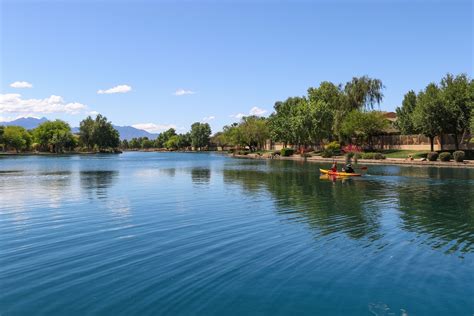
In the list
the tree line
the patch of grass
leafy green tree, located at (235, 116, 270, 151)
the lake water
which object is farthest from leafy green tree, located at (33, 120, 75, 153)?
the lake water

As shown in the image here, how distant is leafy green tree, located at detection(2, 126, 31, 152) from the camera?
149 meters

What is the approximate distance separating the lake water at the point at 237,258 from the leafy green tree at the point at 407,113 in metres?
58.3

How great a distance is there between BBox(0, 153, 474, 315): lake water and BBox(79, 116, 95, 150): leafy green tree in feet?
521

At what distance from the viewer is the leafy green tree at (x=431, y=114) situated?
63.5 meters

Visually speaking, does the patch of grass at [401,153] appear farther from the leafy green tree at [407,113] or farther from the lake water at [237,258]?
the lake water at [237,258]

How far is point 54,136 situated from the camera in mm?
161750

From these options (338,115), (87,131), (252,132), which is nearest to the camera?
(338,115)

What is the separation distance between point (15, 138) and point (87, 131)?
30909mm

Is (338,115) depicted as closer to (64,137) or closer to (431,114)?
(431,114)

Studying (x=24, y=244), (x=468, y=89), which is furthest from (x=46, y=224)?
(x=468, y=89)

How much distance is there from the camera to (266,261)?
12.1 metres

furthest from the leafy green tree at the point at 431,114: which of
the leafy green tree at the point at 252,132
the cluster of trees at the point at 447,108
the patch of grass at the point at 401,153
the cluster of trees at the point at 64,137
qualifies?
the cluster of trees at the point at 64,137

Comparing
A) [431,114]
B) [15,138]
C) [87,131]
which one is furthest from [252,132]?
[15,138]

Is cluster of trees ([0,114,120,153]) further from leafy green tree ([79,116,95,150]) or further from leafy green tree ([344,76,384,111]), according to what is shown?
leafy green tree ([344,76,384,111])
